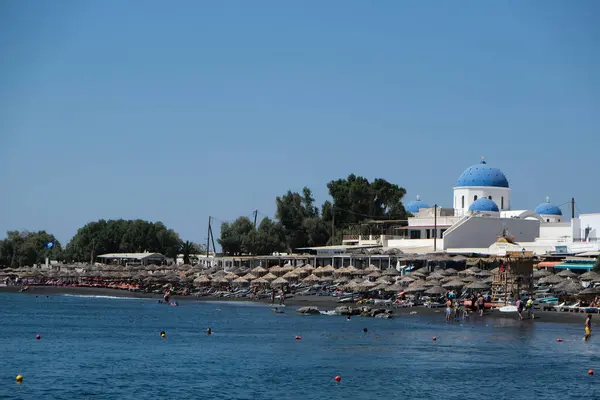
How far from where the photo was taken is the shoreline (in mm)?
65688

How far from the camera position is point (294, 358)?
45031 mm

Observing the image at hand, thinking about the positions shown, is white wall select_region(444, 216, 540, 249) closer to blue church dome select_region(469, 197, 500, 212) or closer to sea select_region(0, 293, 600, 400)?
blue church dome select_region(469, 197, 500, 212)

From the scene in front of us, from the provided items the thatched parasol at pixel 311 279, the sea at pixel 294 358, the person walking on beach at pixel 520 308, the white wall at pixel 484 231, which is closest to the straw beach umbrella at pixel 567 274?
the sea at pixel 294 358

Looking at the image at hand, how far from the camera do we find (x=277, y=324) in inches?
2495

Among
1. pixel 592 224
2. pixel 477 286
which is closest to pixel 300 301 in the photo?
pixel 477 286

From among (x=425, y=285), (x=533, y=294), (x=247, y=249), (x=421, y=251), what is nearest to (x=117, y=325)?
(x=425, y=285)

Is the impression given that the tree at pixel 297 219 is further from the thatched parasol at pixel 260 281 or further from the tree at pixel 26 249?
the tree at pixel 26 249

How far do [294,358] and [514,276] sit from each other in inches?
1175

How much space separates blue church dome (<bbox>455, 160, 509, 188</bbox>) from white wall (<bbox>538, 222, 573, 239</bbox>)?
11.1m

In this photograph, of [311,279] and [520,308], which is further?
[311,279]

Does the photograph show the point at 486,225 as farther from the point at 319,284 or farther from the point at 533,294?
the point at 533,294

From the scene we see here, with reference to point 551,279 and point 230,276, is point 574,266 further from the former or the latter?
point 230,276

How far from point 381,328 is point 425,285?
1798 centimetres

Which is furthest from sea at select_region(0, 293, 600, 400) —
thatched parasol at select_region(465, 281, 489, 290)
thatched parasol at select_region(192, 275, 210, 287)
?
thatched parasol at select_region(192, 275, 210, 287)
